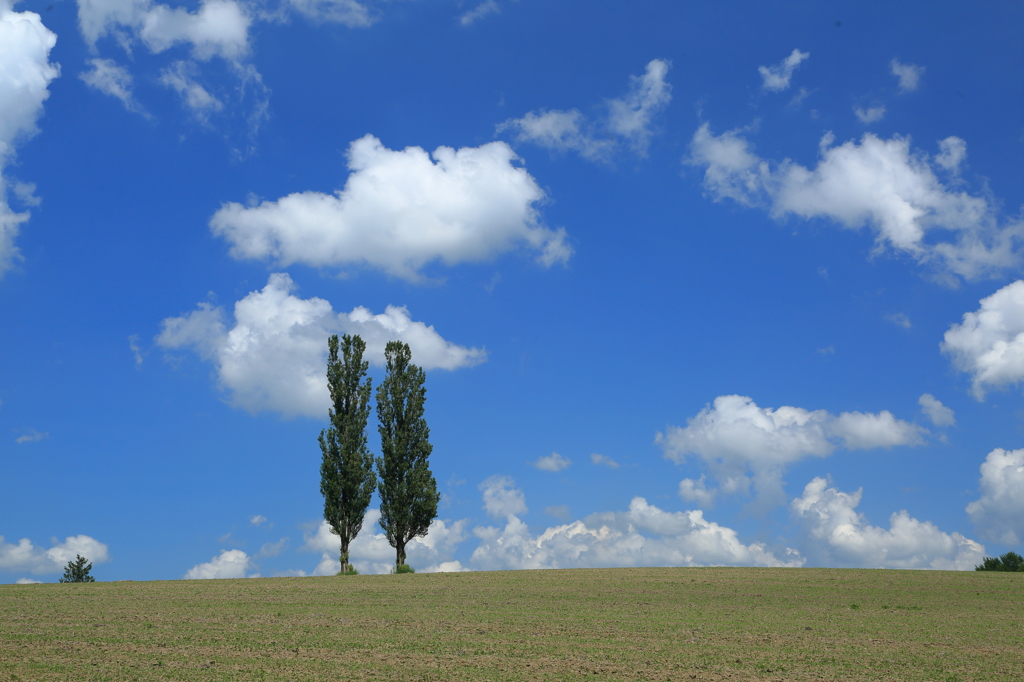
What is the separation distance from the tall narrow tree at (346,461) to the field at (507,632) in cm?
1397

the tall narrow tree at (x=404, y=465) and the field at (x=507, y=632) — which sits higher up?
the tall narrow tree at (x=404, y=465)

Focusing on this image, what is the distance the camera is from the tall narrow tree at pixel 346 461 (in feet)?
163

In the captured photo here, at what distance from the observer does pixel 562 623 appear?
21406mm

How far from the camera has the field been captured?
1420 cm

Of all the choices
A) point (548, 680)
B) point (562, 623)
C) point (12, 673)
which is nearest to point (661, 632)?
point (562, 623)

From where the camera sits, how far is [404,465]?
52156mm

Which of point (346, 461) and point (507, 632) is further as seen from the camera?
point (346, 461)

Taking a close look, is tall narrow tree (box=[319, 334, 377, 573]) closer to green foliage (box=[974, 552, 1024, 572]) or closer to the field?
the field

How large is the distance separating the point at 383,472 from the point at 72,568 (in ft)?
152

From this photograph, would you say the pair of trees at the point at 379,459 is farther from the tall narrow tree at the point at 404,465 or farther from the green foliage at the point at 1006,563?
the green foliage at the point at 1006,563

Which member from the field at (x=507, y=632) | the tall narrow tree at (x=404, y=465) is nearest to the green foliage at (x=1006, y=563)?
the field at (x=507, y=632)

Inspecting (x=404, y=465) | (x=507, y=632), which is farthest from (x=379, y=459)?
(x=507, y=632)

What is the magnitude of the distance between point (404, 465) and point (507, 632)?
111ft

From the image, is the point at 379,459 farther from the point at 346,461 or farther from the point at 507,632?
the point at 507,632
